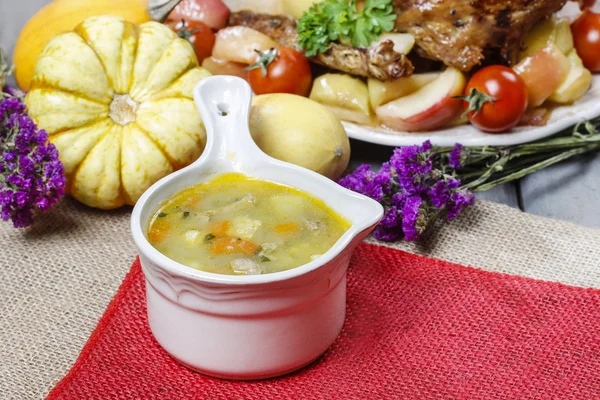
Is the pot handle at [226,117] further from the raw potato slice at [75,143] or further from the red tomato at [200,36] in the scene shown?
the red tomato at [200,36]

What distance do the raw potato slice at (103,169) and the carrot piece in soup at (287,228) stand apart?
2.56 ft

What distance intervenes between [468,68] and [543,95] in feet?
1.09

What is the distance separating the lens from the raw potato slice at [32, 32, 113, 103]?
7.74 ft

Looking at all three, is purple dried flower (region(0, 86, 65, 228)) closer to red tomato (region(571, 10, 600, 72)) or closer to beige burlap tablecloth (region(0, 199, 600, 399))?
beige burlap tablecloth (region(0, 199, 600, 399))

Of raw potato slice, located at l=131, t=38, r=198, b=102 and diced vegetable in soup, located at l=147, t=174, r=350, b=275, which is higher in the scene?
raw potato slice, located at l=131, t=38, r=198, b=102

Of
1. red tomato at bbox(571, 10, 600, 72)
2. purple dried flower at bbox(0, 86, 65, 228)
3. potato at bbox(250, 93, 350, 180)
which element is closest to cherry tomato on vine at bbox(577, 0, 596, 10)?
red tomato at bbox(571, 10, 600, 72)

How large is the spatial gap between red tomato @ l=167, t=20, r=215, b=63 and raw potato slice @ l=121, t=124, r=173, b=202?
2.81 feet

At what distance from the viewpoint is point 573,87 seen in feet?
9.56

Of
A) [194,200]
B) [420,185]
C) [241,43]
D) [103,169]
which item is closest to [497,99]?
[420,185]

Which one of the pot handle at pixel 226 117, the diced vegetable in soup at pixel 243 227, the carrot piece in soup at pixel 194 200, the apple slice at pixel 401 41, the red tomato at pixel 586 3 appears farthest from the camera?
the red tomato at pixel 586 3

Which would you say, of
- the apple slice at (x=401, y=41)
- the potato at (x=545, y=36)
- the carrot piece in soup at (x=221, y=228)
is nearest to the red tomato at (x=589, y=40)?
the potato at (x=545, y=36)

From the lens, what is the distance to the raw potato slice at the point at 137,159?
7.78 feet

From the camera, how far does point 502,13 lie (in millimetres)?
2768

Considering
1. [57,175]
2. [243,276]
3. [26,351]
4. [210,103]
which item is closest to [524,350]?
[243,276]
